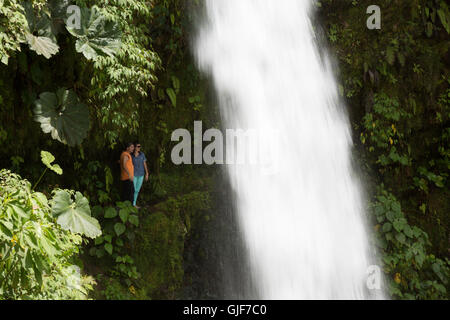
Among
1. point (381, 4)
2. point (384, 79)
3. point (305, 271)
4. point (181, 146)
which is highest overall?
point (381, 4)

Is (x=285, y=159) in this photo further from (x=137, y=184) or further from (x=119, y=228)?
(x=119, y=228)

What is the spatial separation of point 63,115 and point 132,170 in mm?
1388

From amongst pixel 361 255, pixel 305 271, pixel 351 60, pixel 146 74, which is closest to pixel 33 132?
pixel 146 74

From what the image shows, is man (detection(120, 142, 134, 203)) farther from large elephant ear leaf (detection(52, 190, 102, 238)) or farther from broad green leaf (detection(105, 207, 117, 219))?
large elephant ear leaf (detection(52, 190, 102, 238))

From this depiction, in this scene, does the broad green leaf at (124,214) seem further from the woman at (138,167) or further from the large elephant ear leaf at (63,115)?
the large elephant ear leaf at (63,115)

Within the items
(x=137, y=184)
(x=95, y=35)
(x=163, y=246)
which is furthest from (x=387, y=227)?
(x=95, y=35)

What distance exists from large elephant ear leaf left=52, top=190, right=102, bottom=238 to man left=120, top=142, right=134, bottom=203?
173 cm

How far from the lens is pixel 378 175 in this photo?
8992mm

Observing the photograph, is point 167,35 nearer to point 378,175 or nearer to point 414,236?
point 378,175

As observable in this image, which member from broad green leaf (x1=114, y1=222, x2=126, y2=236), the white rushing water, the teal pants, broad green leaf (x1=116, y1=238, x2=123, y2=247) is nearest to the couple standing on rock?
the teal pants

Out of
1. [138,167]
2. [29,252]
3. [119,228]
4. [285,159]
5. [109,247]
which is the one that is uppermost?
[285,159]

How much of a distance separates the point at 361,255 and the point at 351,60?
4.04 meters

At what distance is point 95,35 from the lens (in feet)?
16.8

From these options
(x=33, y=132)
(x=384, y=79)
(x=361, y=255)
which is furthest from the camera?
(x=384, y=79)
